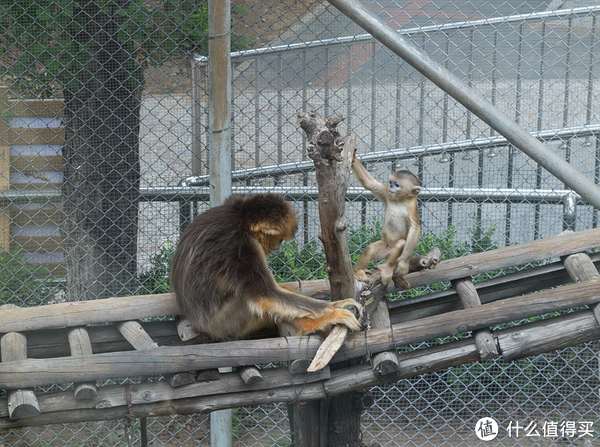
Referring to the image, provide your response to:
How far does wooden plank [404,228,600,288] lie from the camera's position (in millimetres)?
3592

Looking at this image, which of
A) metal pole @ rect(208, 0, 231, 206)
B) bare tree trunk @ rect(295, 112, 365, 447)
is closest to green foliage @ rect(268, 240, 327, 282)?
metal pole @ rect(208, 0, 231, 206)

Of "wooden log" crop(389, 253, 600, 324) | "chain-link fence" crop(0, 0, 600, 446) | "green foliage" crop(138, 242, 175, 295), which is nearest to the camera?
"wooden log" crop(389, 253, 600, 324)

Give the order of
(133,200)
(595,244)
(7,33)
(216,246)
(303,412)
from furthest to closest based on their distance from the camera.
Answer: (133,200) → (7,33) → (595,244) → (303,412) → (216,246)

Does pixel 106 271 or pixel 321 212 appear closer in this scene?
pixel 321 212

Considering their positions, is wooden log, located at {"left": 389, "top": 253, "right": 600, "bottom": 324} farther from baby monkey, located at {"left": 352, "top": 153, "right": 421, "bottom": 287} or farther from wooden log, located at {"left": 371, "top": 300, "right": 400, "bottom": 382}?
wooden log, located at {"left": 371, "top": 300, "right": 400, "bottom": 382}

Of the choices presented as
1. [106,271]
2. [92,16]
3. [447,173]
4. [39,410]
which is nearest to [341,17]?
[447,173]

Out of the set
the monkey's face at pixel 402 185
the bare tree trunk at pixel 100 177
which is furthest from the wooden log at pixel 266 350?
the bare tree trunk at pixel 100 177

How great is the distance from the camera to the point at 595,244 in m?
3.71

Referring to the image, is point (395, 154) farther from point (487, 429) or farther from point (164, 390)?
point (164, 390)

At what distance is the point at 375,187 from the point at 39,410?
2232 millimetres

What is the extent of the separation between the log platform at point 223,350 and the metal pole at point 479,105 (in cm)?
55

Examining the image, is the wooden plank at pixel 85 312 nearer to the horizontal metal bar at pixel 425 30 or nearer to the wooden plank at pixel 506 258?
the wooden plank at pixel 506 258

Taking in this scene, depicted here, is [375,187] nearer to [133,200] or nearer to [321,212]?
[321,212]

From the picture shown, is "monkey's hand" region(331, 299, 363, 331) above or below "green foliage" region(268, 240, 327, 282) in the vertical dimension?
below
